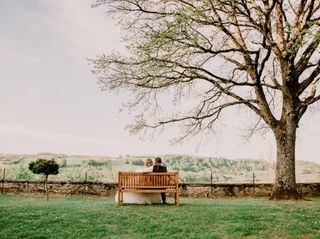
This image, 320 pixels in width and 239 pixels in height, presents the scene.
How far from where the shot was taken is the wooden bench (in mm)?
13305

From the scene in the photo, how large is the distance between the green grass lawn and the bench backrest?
151 centimetres

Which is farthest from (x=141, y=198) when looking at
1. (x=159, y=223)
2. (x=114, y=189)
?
(x=114, y=189)

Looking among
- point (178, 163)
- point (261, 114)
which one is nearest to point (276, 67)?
point (261, 114)

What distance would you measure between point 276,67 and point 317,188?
20.4 feet

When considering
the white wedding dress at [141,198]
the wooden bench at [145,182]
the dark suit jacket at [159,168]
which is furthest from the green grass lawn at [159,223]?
the dark suit jacket at [159,168]

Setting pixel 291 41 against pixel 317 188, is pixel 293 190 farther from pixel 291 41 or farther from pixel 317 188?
pixel 291 41

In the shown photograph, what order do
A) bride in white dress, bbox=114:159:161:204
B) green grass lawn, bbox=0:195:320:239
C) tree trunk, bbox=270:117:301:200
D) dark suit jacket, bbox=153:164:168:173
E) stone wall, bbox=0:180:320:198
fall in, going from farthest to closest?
stone wall, bbox=0:180:320:198 → tree trunk, bbox=270:117:301:200 → dark suit jacket, bbox=153:164:168:173 → bride in white dress, bbox=114:159:161:204 → green grass lawn, bbox=0:195:320:239

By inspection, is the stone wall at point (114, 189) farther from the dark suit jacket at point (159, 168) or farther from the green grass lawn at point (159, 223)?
the green grass lawn at point (159, 223)

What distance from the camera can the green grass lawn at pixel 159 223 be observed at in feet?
28.5


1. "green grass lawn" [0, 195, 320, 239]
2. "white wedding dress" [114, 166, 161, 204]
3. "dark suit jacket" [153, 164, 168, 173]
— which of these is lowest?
"green grass lawn" [0, 195, 320, 239]

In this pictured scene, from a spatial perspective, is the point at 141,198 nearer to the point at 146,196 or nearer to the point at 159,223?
the point at 146,196

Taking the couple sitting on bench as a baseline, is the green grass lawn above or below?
below

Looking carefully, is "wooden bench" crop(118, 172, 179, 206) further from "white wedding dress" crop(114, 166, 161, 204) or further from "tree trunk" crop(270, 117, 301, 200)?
"tree trunk" crop(270, 117, 301, 200)

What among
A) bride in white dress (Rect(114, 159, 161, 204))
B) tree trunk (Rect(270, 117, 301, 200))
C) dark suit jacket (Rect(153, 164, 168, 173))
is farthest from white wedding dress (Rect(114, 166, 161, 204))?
tree trunk (Rect(270, 117, 301, 200))
